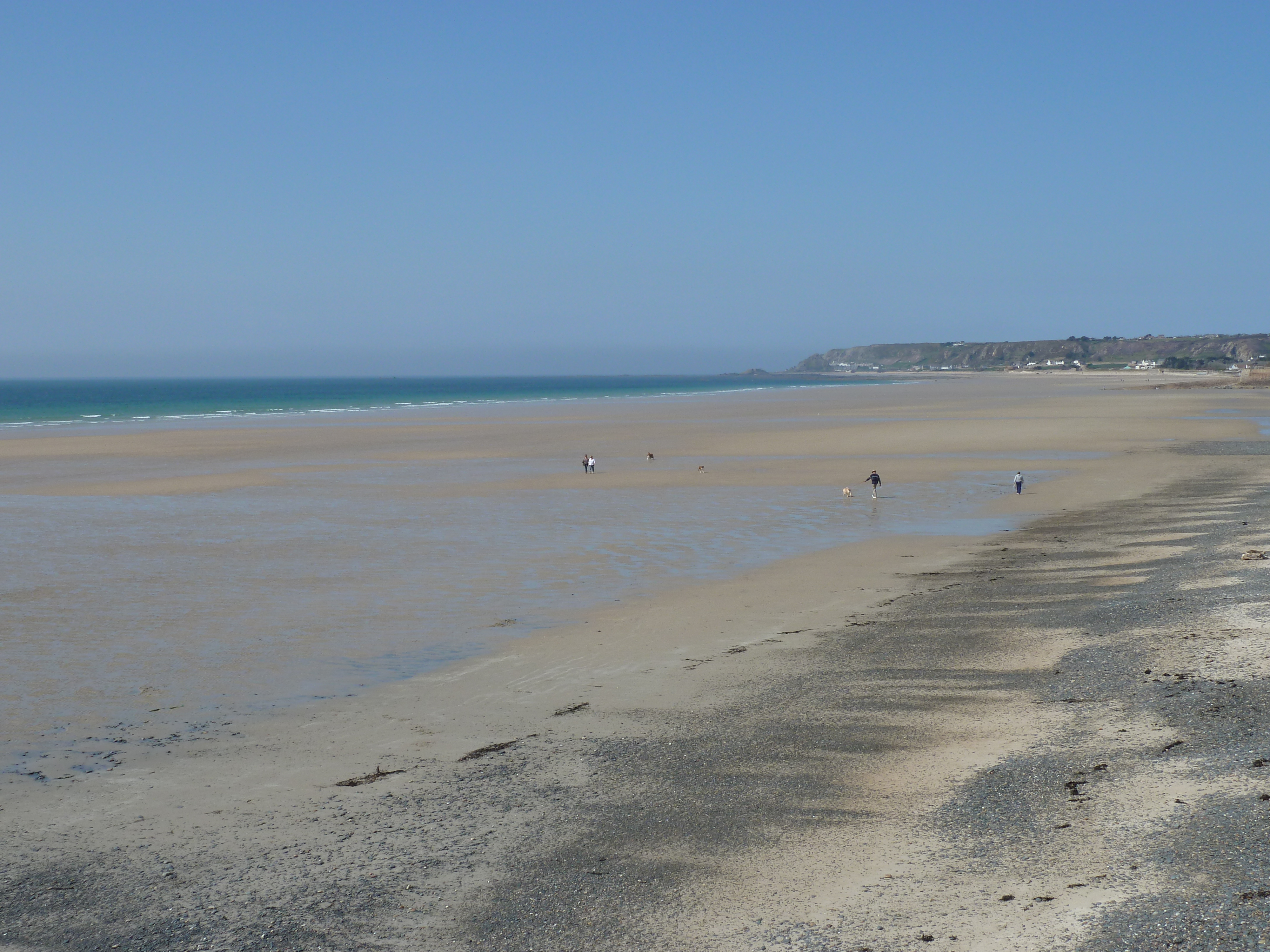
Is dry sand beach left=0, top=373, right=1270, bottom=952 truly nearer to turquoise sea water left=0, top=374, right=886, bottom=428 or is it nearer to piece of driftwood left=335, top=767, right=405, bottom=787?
piece of driftwood left=335, top=767, right=405, bottom=787

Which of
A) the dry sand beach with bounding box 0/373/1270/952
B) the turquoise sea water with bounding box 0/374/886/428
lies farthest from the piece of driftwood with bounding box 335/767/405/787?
the turquoise sea water with bounding box 0/374/886/428

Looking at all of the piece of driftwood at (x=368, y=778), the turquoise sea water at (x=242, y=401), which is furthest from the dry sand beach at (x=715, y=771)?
the turquoise sea water at (x=242, y=401)

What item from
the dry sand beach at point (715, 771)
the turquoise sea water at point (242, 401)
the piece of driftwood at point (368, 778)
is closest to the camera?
the dry sand beach at point (715, 771)

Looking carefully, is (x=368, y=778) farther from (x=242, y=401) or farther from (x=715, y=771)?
(x=242, y=401)

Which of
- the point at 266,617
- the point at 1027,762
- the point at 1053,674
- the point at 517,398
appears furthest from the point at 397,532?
the point at 517,398

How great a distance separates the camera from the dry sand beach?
686 centimetres

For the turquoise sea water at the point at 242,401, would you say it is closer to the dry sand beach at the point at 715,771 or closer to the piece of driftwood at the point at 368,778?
the dry sand beach at the point at 715,771

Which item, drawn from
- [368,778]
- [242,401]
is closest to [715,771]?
[368,778]

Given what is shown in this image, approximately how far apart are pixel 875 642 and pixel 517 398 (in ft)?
411

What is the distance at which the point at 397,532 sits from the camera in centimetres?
2477

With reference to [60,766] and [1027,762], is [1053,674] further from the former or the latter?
[60,766]

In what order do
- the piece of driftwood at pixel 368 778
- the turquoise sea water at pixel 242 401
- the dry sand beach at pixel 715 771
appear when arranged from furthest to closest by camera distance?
the turquoise sea water at pixel 242 401, the piece of driftwood at pixel 368 778, the dry sand beach at pixel 715 771

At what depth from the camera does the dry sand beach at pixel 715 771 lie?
6.86 m

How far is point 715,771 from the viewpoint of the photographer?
9.35 metres
